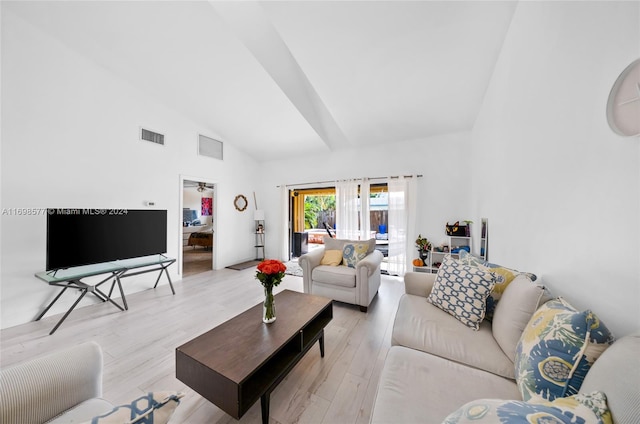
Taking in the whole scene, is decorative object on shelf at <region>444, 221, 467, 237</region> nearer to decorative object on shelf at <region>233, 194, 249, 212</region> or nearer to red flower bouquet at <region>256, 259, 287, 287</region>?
red flower bouquet at <region>256, 259, 287, 287</region>

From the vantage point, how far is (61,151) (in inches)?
103

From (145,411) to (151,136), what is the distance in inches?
164

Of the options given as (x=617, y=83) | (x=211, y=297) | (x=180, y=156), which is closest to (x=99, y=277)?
(x=211, y=297)

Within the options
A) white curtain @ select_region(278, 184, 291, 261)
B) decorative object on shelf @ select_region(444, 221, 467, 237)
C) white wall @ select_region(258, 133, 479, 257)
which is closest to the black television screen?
white curtain @ select_region(278, 184, 291, 261)

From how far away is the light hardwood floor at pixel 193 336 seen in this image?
136cm

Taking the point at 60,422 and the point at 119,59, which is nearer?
the point at 60,422

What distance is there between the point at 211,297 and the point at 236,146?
331cm

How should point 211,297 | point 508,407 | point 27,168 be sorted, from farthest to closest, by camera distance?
point 211,297, point 27,168, point 508,407

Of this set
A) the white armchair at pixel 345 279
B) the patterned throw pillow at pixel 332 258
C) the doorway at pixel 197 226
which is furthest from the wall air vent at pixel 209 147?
the patterned throw pillow at pixel 332 258

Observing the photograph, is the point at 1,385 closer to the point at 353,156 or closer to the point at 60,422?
the point at 60,422

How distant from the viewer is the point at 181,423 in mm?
1260

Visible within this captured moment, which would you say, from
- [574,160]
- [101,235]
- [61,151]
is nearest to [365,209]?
[574,160]

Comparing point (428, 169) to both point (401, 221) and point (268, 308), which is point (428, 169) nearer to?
point (401, 221)

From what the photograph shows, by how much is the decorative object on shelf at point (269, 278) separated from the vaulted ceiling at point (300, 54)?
7.68 ft
